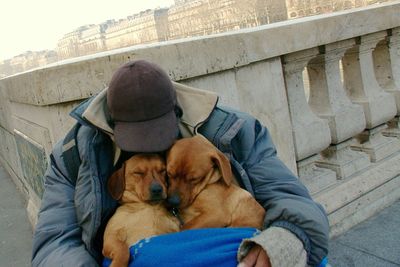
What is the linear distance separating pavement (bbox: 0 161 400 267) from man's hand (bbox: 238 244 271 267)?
130 centimetres

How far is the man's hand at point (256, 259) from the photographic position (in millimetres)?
1570

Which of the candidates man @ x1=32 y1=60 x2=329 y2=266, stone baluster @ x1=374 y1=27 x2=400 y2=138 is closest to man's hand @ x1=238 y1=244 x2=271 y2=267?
man @ x1=32 y1=60 x2=329 y2=266

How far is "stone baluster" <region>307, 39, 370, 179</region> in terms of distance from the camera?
3.13m

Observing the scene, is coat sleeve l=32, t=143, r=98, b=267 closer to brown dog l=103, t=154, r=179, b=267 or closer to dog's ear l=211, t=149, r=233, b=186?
brown dog l=103, t=154, r=179, b=267

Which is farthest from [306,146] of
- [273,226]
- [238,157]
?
[273,226]

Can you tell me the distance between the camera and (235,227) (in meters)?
1.72

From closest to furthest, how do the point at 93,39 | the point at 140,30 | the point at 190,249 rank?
the point at 190,249 < the point at 140,30 < the point at 93,39

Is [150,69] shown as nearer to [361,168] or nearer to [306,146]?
[306,146]

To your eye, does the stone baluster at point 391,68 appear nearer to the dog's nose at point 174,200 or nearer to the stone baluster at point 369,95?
the stone baluster at point 369,95

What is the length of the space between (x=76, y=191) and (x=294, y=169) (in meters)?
1.62

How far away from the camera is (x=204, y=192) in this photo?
1.82m

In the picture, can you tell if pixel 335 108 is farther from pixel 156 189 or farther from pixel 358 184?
pixel 156 189

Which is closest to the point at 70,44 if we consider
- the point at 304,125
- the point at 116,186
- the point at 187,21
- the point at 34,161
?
the point at 187,21

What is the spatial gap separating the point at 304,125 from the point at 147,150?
1548mm
